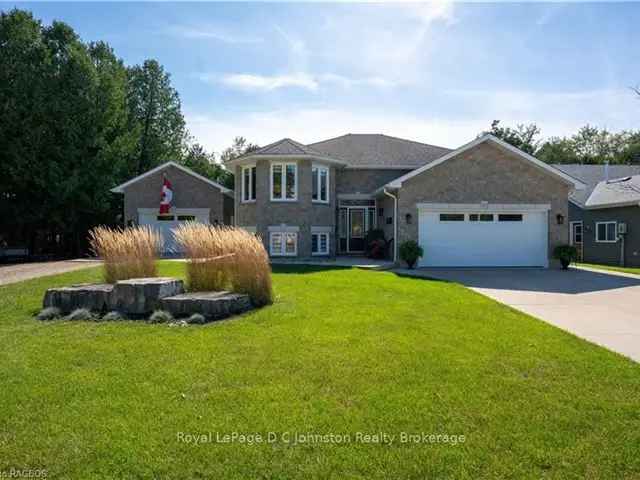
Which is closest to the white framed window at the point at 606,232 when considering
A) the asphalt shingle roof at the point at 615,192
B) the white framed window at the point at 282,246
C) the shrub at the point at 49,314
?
the asphalt shingle roof at the point at 615,192

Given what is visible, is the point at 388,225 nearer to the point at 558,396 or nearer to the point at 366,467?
the point at 558,396

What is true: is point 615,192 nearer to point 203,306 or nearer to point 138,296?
point 203,306

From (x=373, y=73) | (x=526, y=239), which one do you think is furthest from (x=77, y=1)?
(x=526, y=239)

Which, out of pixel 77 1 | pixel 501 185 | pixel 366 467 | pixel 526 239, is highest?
pixel 77 1

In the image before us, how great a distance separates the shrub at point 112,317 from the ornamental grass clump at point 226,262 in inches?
64.8

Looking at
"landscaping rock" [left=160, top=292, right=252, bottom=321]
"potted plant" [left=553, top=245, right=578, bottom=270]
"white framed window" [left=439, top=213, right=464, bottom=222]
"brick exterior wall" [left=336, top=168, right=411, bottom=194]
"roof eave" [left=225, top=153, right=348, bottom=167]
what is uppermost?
"roof eave" [left=225, top=153, right=348, bottom=167]

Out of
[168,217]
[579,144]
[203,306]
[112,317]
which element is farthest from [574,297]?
[579,144]

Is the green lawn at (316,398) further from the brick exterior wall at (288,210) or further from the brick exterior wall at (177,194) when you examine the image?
the brick exterior wall at (177,194)

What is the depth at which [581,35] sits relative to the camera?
38.5 feet

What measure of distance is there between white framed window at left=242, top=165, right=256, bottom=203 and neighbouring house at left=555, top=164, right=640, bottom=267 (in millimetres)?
15922

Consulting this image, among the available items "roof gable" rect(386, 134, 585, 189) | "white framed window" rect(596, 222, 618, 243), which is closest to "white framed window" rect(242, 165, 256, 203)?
"roof gable" rect(386, 134, 585, 189)

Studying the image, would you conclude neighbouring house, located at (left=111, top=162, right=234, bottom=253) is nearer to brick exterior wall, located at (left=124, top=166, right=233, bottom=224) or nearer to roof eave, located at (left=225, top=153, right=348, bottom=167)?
brick exterior wall, located at (left=124, top=166, right=233, bottom=224)

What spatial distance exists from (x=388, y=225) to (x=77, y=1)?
553 inches

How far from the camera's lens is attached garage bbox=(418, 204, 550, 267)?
1872cm
